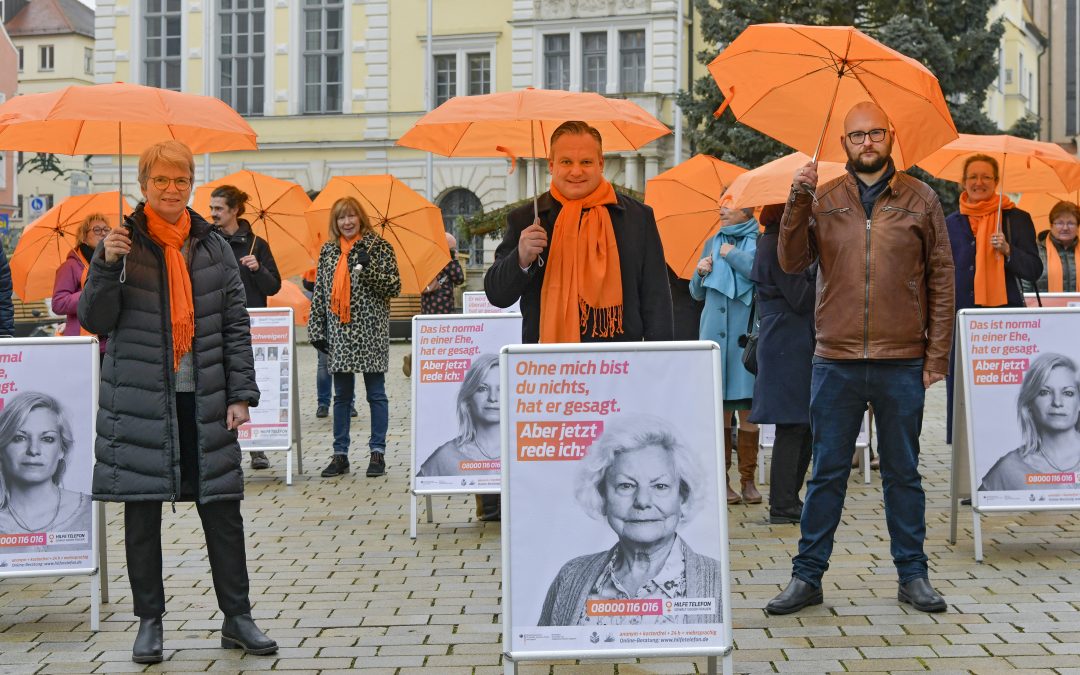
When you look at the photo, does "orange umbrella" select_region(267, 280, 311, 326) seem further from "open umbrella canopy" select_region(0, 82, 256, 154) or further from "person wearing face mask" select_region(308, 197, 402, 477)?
"open umbrella canopy" select_region(0, 82, 256, 154)

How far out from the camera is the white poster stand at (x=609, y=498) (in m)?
5.00

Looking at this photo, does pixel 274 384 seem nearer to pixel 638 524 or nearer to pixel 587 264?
pixel 587 264

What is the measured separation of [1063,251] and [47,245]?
8813mm

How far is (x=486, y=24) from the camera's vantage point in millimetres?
49188

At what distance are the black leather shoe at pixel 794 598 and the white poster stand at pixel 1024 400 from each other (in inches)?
65.3

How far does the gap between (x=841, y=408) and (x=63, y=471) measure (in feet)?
11.5

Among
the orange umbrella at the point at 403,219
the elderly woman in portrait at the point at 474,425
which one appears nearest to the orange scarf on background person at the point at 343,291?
the orange umbrella at the point at 403,219

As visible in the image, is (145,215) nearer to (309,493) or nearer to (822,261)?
(822,261)

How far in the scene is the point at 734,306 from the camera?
9.98m

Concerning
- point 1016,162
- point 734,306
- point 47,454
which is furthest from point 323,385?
point 47,454

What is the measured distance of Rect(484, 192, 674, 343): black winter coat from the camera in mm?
6277

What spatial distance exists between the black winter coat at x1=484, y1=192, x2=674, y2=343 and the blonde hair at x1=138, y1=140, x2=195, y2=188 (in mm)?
1318

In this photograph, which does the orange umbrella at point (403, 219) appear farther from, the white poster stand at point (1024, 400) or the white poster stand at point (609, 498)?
the white poster stand at point (609, 498)

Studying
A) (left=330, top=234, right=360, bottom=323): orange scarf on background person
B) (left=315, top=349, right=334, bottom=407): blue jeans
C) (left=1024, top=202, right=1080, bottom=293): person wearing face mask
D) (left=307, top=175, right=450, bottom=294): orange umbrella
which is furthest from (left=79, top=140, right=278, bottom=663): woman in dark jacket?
(left=315, top=349, right=334, bottom=407): blue jeans
